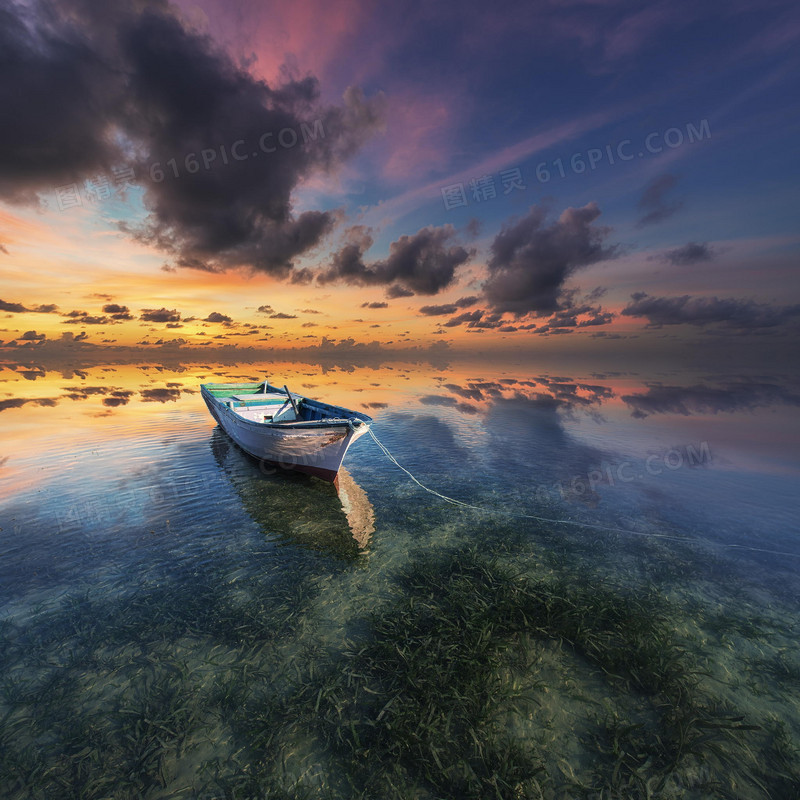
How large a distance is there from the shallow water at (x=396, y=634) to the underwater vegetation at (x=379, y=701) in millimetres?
39

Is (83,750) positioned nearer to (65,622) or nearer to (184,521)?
(65,622)

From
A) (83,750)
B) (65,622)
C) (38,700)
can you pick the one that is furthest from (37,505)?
(83,750)

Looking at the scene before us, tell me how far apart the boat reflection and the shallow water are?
14 cm

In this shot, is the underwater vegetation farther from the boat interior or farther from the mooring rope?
the boat interior

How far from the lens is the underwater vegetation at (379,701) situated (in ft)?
16.8

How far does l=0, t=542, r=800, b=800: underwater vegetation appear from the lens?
16.8ft

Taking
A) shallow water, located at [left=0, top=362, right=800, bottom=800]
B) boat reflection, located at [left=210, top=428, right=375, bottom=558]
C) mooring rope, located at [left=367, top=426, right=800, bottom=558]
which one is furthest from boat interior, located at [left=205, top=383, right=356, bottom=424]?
mooring rope, located at [left=367, top=426, right=800, bottom=558]

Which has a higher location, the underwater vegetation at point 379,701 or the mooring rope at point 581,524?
the underwater vegetation at point 379,701

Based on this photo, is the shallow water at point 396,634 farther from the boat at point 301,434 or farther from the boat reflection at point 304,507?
the boat at point 301,434

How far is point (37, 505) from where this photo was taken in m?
13.6

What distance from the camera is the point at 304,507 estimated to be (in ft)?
48.4

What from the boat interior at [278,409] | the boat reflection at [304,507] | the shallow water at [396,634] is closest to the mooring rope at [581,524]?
the shallow water at [396,634]

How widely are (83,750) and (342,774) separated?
4.37 metres

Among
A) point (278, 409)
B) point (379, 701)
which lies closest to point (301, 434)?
point (278, 409)
